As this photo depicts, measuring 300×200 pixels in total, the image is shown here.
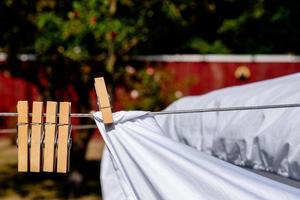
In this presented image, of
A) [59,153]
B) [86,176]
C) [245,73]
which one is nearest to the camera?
[59,153]

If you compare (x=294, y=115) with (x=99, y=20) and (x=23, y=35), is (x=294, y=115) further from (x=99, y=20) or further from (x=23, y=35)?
(x=23, y=35)

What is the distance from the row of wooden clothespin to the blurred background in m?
0.87

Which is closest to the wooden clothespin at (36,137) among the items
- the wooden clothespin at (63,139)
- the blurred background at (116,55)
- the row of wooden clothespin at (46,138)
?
the row of wooden clothespin at (46,138)

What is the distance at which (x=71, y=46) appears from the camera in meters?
10.6

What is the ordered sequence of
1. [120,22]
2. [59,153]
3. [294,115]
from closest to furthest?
[59,153], [294,115], [120,22]

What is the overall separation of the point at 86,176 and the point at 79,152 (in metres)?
1.59

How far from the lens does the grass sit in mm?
10562

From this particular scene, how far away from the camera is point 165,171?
14.0ft

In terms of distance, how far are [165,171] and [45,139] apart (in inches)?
30.8

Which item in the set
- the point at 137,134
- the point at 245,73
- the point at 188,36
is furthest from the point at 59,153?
the point at 188,36

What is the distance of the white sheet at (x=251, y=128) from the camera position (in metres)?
4.77

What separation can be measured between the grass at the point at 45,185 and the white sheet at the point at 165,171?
6118 mm

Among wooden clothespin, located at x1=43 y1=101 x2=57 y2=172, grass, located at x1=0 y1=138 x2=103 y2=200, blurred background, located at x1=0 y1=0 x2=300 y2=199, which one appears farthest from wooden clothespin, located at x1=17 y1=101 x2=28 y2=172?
grass, located at x1=0 y1=138 x2=103 y2=200

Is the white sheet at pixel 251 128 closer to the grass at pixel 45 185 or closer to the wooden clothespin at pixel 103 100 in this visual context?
the wooden clothespin at pixel 103 100
